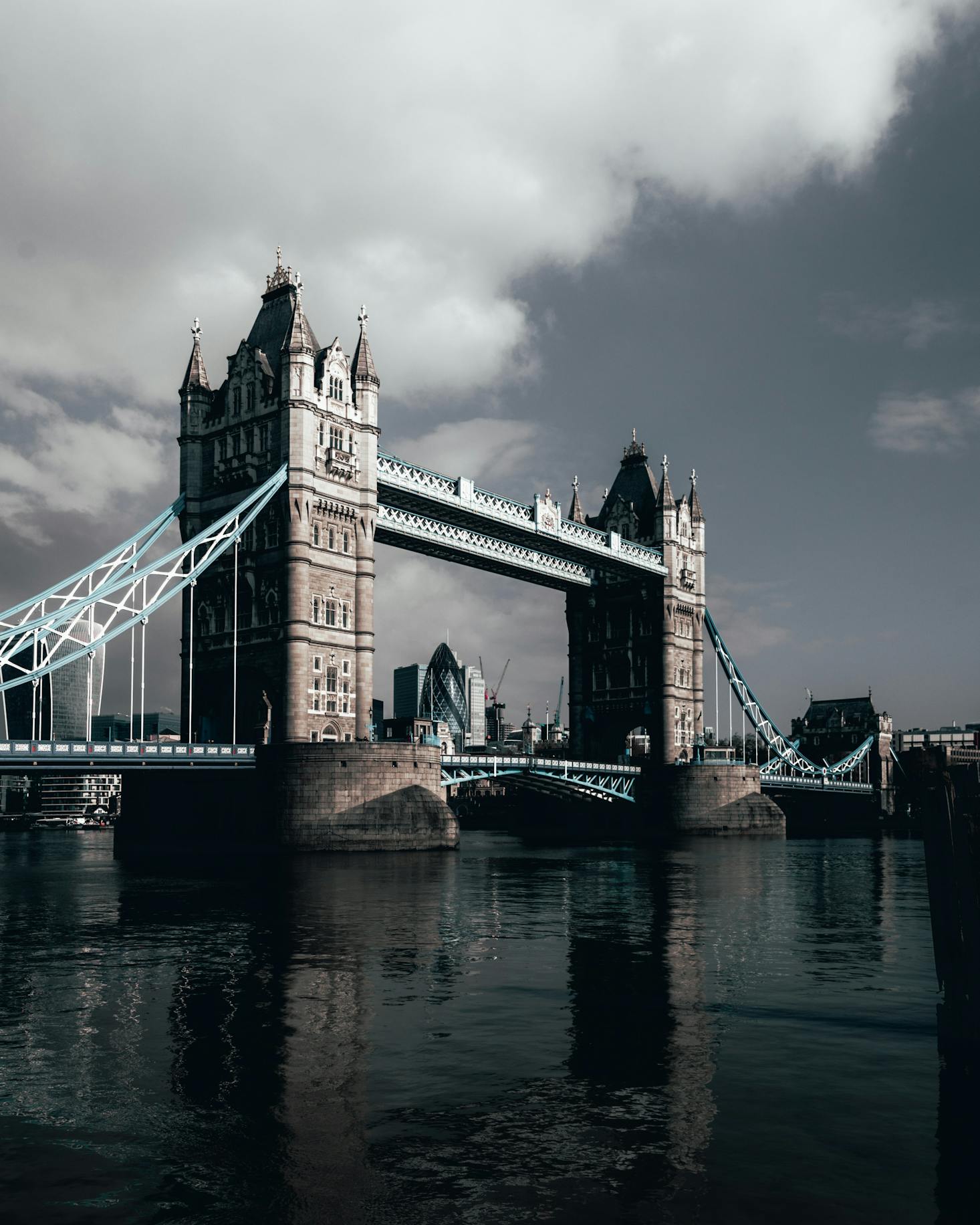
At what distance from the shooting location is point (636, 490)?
12144 centimetres

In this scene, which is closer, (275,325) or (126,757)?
(126,757)

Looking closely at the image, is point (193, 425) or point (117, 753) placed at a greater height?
point (193, 425)

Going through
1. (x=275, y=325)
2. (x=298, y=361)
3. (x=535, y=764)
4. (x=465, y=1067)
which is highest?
(x=275, y=325)

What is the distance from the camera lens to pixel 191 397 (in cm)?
8131

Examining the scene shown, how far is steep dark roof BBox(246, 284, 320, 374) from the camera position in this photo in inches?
3123

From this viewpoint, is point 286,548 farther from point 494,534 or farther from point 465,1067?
point 465,1067

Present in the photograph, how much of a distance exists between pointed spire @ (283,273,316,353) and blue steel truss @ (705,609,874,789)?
194 feet

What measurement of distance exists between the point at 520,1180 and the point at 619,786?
91226 millimetres

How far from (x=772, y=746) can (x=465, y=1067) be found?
113049 millimetres

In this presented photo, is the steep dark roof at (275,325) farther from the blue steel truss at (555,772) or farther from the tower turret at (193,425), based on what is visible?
the blue steel truss at (555,772)

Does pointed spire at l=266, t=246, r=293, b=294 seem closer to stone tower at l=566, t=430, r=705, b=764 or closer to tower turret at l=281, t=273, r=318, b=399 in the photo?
tower turret at l=281, t=273, r=318, b=399

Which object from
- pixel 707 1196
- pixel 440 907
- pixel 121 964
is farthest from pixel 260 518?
pixel 707 1196

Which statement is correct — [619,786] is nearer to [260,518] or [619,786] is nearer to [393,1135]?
[260,518]

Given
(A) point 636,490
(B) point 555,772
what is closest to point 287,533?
(B) point 555,772
